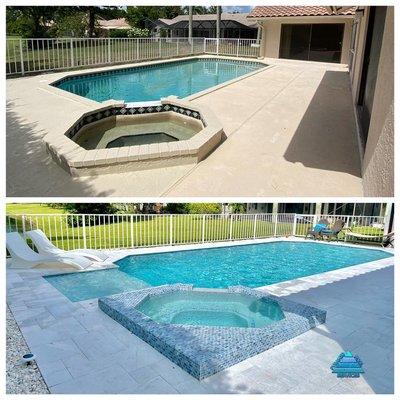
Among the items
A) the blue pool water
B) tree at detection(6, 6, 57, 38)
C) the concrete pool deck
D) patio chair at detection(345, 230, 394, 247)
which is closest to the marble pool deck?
the concrete pool deck

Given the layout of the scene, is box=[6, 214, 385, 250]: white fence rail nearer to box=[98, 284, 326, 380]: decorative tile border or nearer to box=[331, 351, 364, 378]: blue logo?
box=[98, 284, 326, 380]: decorative tile border

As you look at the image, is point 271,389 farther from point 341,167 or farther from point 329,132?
point 329,132

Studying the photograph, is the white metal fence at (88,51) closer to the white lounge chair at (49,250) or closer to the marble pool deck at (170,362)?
the white lounge chair at (49,250)

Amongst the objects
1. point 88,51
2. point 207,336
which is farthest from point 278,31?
point 207,336

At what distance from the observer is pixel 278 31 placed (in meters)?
22.7

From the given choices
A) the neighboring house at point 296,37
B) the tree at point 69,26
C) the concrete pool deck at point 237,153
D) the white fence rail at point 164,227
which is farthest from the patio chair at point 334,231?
the tree at point 69,26

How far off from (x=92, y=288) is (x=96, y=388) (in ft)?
12.2

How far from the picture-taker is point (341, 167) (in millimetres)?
6238

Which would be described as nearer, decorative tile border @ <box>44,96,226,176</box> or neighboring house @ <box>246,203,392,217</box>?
decorative tile border @ <box>44,96,226,176</box>

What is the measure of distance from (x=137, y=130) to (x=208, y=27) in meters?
36.4

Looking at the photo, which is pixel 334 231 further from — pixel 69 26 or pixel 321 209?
pixel 69 26

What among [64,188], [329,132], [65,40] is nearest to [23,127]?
[64,188]

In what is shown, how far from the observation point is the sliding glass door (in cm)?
2269

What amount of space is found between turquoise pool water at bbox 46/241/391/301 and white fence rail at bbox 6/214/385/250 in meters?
0.86
